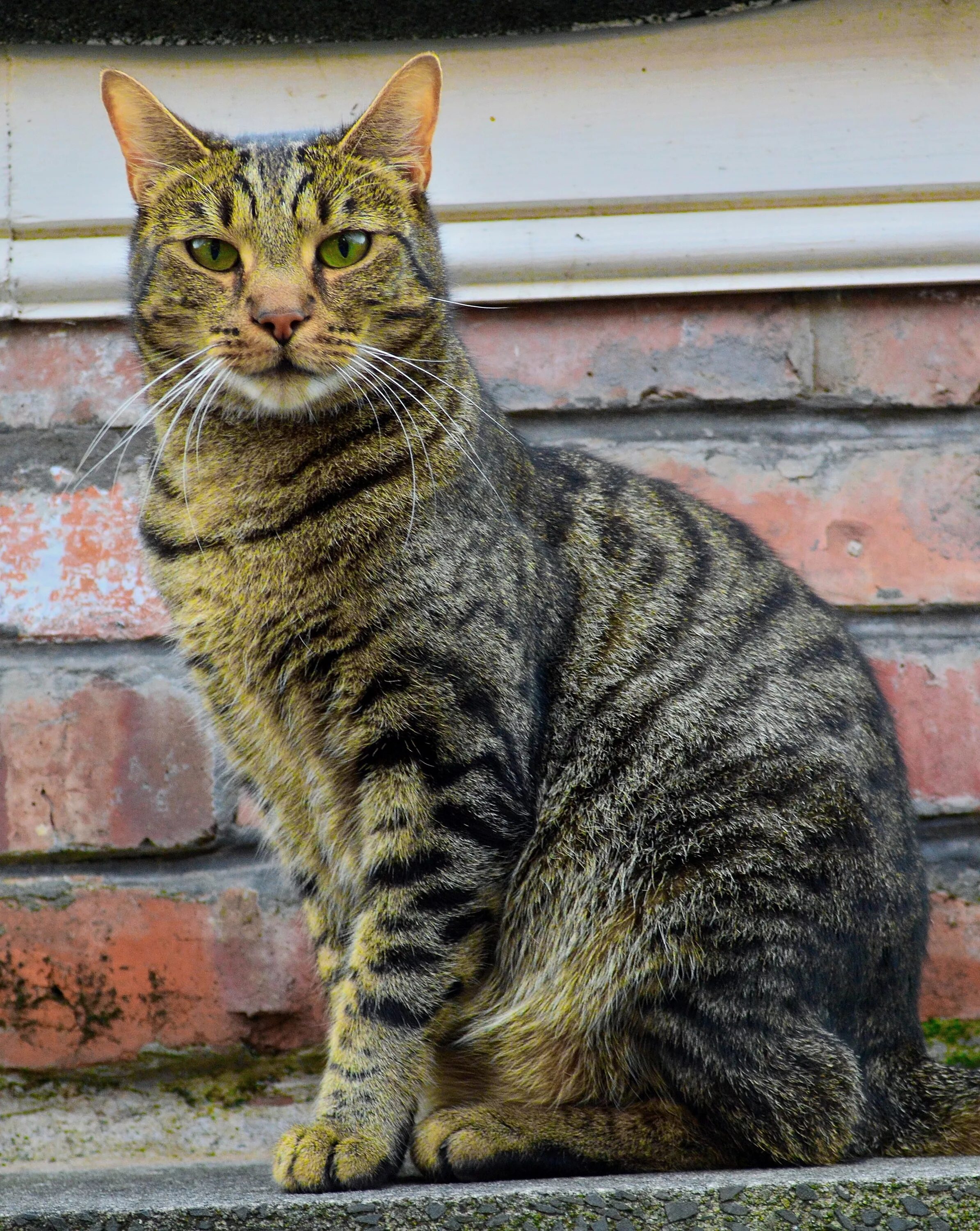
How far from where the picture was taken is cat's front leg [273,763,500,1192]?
132 centimetres

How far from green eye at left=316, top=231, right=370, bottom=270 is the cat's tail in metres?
1.14

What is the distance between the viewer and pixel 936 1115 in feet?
4.48

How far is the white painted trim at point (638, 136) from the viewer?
6.15 feet

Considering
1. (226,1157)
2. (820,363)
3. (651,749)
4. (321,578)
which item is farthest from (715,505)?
(226,1157)

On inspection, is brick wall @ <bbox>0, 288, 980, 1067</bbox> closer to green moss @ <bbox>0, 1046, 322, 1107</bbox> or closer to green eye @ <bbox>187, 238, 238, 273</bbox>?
green moss @ <bbox>0, 1046, 322, 1107</bbox>

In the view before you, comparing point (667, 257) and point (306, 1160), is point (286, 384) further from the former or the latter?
point (306, 1160)

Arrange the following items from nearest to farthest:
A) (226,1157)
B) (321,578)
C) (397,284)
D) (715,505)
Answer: (321,578) → (397,284) → (226,1157) → (715,505)

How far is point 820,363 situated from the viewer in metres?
1.89

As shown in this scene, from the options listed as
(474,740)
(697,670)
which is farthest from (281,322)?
(697,670)

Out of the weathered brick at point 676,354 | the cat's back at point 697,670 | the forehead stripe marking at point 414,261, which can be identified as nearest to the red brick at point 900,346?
the weathered brick at point 676,354

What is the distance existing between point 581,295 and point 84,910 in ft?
3.81

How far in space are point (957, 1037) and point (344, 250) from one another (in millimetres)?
1387

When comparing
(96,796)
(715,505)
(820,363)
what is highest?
(820,363)

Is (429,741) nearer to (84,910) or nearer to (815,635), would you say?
(815,635)
